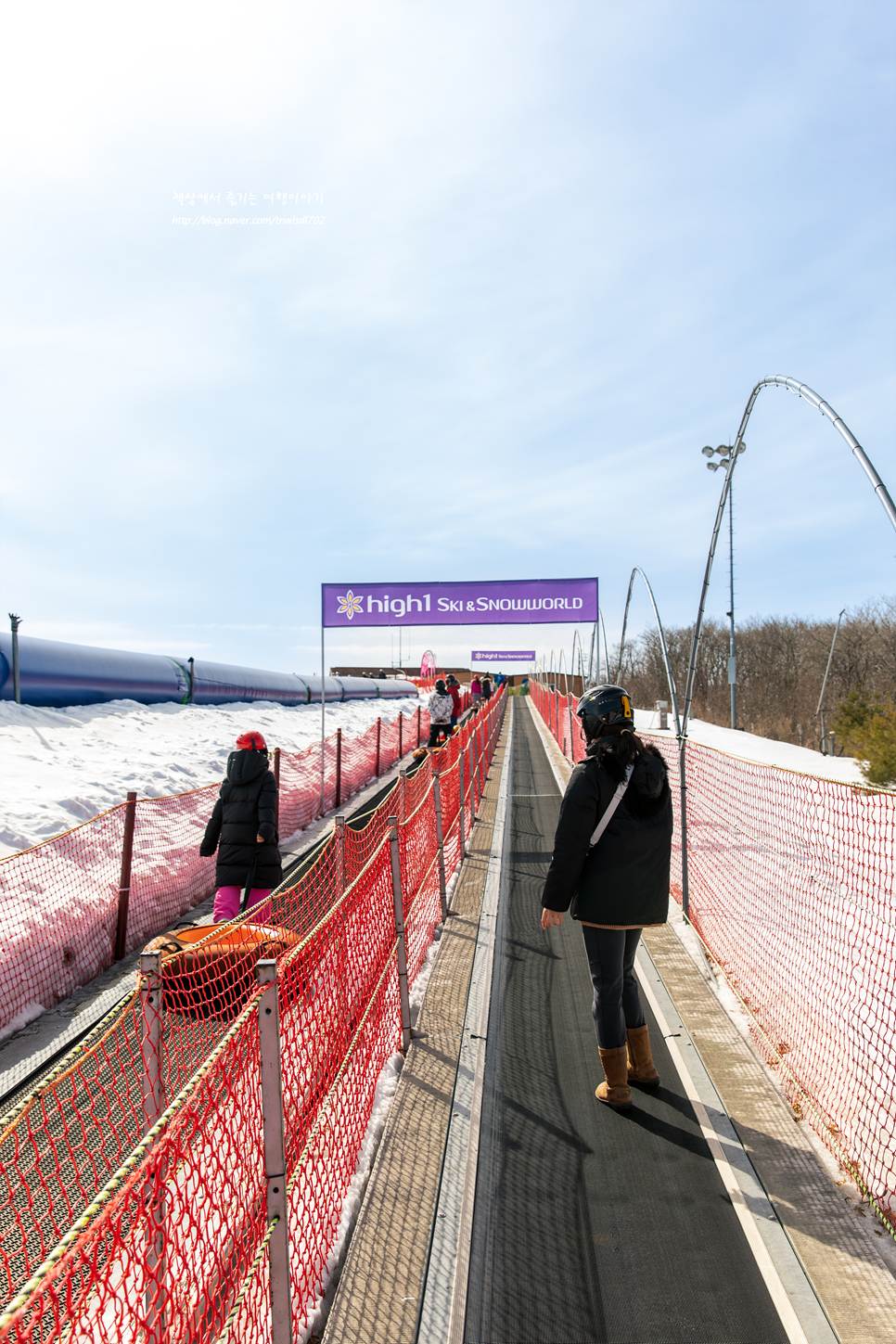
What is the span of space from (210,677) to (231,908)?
21453mm

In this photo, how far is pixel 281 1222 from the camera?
2.06m

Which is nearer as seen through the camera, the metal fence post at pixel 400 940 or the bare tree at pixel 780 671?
the metal fence post at pixel 400 940

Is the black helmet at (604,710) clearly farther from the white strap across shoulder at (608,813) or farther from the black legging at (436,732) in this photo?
the black legging at (436,732)

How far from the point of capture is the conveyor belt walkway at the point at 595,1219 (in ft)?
8.00

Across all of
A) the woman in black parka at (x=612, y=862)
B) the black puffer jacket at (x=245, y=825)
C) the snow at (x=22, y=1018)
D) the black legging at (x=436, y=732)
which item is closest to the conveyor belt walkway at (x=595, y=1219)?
the woman in black parka at (x=612, y=862)

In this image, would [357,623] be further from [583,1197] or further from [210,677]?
[583,1197]

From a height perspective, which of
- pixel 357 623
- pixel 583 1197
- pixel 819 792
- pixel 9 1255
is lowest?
pixel 9 1255

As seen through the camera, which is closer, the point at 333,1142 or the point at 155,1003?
the point at 155,1003

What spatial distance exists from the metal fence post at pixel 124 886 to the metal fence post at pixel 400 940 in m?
3.25

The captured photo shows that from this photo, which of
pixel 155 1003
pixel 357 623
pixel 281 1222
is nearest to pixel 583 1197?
pixel 281 1222

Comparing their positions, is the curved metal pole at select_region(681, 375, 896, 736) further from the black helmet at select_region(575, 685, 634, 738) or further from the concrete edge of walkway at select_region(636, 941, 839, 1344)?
the concrete edge of walkway at select_region(636, 941, 839, 1344)

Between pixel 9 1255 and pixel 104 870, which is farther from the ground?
pixel 104 870

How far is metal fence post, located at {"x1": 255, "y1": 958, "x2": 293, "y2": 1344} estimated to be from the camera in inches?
80.0

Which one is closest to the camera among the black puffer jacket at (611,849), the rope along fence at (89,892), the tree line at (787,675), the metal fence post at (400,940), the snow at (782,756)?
Result: the black puffer jacket at (611,849)
